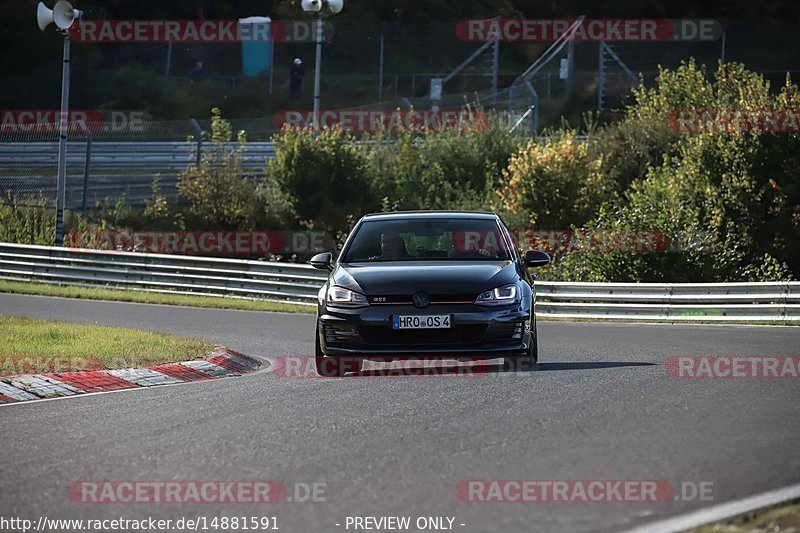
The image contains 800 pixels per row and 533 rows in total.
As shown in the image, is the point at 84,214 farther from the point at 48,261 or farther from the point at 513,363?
the point at 513,363

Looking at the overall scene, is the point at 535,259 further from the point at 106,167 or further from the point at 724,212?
the point at 106,167

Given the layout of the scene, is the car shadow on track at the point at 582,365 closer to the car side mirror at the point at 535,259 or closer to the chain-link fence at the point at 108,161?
the car side mirror at the point at 535,259

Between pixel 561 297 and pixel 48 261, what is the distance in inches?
497

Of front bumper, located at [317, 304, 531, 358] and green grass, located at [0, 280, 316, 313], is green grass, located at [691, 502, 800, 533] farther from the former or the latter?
green grass, located at [0, 280, 316, 313]

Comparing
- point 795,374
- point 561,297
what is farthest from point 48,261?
point 795,374

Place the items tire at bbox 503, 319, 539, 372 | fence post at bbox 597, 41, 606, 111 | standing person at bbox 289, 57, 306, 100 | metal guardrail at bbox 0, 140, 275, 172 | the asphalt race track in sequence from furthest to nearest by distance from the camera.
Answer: standing person at bbox 289, 57, 306, 100
metal guardrail at bbox 0, 140, 275, 172
fence post at bbox 597, 41, 606, 111
tire at bbox 503, 319, 539, 372
the asphalt race track

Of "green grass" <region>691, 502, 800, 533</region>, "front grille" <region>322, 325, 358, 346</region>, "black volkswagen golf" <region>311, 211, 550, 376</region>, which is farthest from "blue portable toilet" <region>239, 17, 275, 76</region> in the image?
"green grass" <region>691, 502, 800, 533</region>

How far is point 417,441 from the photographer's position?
804 centimetres

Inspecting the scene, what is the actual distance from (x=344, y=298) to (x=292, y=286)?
16.4 metres

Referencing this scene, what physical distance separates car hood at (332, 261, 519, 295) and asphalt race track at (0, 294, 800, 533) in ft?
2.70

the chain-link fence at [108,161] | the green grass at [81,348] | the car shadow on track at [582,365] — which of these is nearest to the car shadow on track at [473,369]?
the car shadow on track at [582,365]

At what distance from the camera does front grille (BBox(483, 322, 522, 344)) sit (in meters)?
11.7

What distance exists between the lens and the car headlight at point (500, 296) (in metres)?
11.8

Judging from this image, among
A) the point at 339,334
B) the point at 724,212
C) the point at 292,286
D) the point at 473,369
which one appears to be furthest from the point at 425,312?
the point at 724,212
